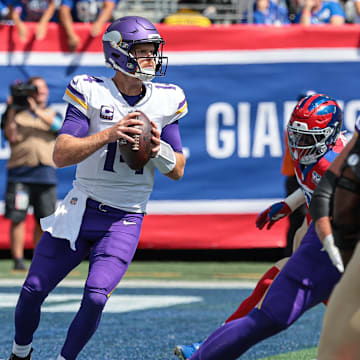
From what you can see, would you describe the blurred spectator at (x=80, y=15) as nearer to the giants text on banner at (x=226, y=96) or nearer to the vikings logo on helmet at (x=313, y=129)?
the giants text on banner at (x=226, y=96)

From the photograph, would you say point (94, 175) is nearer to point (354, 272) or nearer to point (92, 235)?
point (92, 235)

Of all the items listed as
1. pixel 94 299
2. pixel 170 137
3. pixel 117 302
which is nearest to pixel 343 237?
pixel 94 299

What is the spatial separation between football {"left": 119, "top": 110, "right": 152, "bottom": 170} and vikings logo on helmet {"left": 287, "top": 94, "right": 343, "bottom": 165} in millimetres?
686

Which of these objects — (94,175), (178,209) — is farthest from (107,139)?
(178,209)

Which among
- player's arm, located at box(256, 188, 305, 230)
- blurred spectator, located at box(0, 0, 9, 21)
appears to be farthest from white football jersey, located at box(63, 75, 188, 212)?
blurred spectator, located at box(0, 0, 9, 21)

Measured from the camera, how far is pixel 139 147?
3.90m

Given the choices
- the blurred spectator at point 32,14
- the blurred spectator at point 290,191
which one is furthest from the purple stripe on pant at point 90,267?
the blurred spectator at point 32,14

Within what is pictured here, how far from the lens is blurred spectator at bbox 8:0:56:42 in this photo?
30.0ft

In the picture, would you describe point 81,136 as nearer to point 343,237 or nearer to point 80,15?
point 343,237

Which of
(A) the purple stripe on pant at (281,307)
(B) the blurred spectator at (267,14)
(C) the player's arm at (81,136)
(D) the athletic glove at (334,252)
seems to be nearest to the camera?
(D) the athletic glove at (334,252)

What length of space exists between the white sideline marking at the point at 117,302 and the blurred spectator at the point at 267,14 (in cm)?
431

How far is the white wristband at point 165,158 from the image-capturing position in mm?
4066

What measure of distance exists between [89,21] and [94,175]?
6198mm

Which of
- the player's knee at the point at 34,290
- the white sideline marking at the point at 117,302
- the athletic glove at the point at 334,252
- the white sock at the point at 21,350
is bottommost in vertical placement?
the white sideline marking at the point at 117,302
